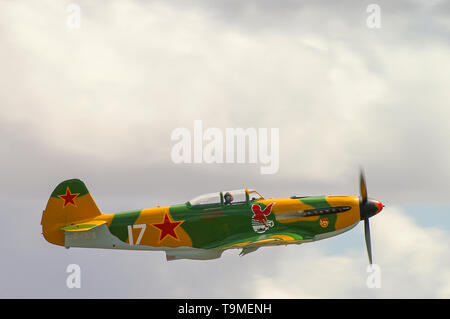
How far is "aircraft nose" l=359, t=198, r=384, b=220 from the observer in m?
27.0

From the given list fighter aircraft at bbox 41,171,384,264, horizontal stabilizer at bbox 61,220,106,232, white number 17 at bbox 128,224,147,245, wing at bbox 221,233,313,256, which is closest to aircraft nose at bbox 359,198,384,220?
fighter aircraft at bbox 41,171,384,264

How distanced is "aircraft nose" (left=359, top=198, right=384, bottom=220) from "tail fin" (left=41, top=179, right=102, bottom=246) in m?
9.49

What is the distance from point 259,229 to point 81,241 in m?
6.38

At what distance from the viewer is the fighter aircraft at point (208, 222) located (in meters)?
26.1

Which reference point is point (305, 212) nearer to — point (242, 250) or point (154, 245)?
point (242, 250)

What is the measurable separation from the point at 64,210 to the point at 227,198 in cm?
605

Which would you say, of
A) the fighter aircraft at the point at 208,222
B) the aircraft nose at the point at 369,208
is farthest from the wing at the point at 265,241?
the aircraft nose at the point at 369,208

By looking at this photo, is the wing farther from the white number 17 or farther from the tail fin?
the tail fin

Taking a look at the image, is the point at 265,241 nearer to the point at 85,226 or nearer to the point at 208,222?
the point at 208,222

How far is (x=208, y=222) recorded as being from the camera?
2620cm

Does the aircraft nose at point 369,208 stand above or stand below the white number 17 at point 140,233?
above

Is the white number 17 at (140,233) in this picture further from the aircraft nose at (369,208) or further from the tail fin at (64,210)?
the aircraft nose at (369,208)

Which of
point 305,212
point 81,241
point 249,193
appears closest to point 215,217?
point 249,193

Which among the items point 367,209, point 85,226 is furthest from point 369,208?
point 85,226
